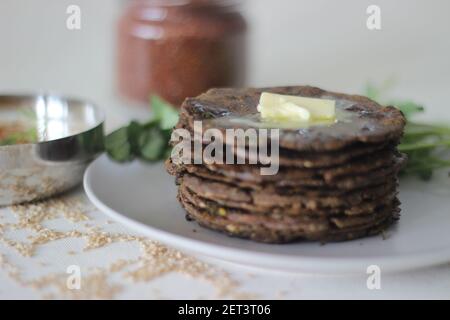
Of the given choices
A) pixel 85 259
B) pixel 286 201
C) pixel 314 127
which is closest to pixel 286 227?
pixel 286 201

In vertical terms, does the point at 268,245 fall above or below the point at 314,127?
below

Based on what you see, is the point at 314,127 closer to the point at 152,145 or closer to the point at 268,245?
the point at 268,245

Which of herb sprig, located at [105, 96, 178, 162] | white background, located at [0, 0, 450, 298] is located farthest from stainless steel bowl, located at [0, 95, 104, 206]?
white background, located at [0, 0, 450, 298]

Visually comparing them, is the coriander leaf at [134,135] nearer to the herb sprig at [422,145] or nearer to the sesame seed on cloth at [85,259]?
the sesame seed on cloth at [85,259]

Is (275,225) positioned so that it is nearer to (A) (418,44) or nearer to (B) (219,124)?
(B) (219,124)

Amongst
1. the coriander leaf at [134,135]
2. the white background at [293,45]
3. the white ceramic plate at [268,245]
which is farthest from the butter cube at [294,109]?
the white background at [293,45]
